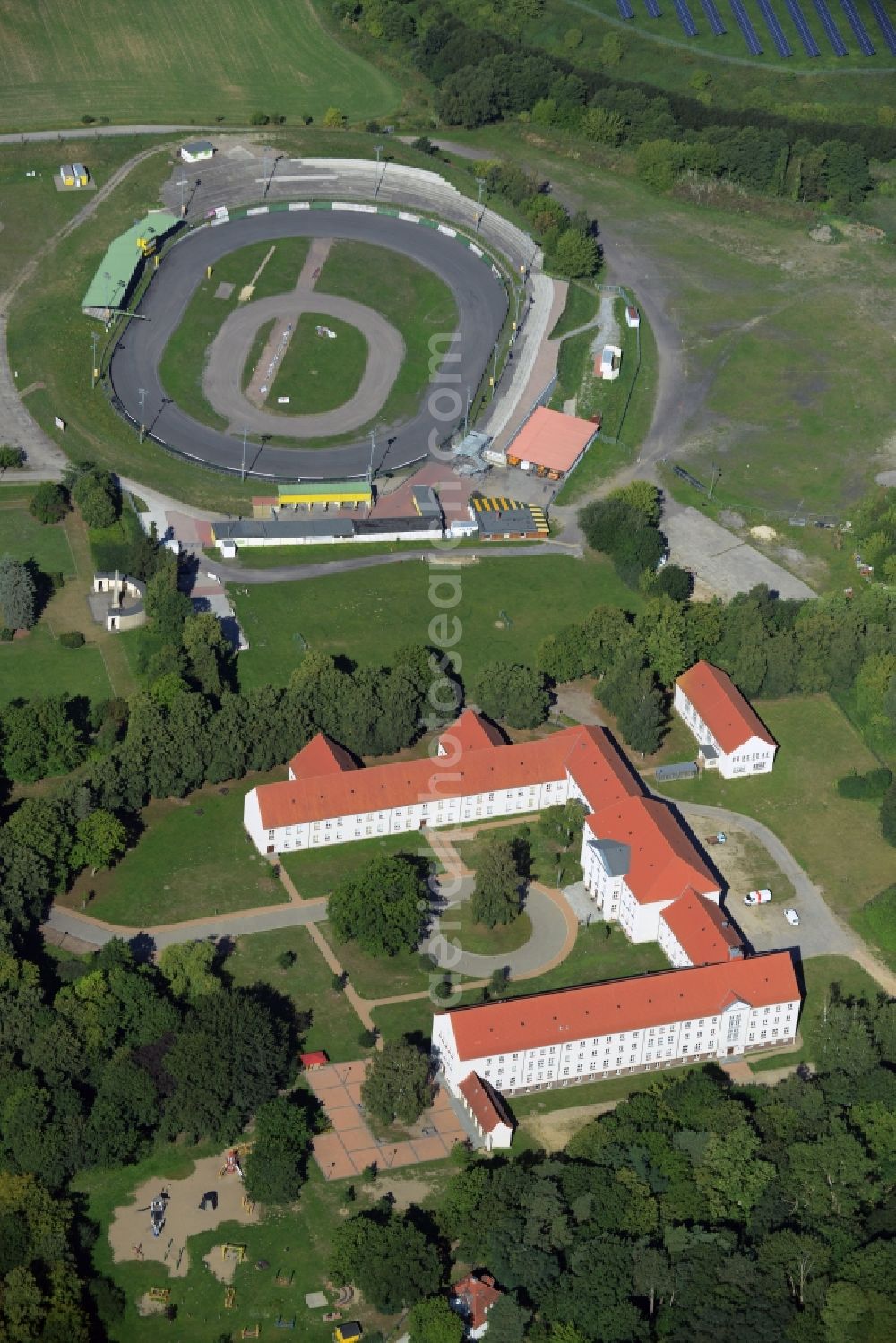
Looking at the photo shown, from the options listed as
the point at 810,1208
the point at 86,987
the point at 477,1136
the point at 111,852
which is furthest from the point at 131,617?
the point at 810,1208

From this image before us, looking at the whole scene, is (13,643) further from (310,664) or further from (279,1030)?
(279,1030)

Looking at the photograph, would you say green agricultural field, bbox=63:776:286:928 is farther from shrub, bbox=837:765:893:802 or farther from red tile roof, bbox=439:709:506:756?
shrub, bbox=837:765:893:802

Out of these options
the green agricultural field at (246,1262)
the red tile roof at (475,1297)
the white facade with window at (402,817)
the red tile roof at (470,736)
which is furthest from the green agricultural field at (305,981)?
the red tile roof at (470,736)

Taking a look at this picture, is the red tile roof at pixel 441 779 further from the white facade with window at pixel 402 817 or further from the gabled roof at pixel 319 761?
the gabled roof at pixel 319 761

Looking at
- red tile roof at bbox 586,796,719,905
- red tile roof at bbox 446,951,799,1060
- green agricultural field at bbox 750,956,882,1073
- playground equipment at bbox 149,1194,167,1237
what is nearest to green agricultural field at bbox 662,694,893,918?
green agricultural field at bbox 750,956,882,1073

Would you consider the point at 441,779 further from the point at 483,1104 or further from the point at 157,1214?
the point at 157,1214

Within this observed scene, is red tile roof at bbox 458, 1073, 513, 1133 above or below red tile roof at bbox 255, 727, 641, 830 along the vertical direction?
below
